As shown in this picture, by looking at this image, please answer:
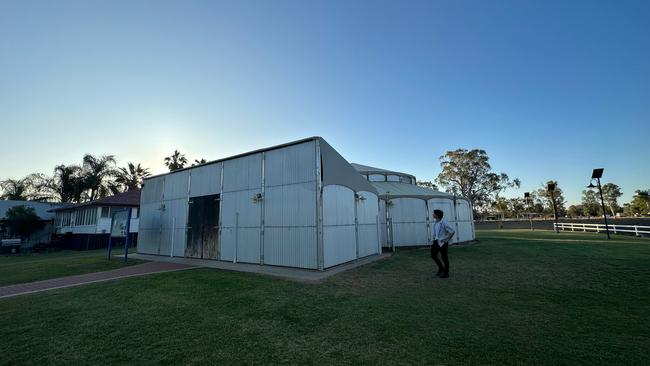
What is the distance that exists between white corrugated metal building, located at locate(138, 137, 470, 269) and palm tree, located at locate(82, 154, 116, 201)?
3004cm

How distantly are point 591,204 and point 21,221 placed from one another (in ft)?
350

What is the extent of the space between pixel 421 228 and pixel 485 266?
7422 millimetres

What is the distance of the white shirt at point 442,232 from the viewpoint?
293 inches

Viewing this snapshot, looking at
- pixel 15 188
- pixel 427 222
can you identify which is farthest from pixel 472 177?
pixel 15 188

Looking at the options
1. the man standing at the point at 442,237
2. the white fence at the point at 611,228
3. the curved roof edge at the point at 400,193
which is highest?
the curved roof edge at the point at 400,193

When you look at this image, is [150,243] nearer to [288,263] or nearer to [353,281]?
[288,263]

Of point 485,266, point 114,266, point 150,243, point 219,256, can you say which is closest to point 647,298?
point 485,266

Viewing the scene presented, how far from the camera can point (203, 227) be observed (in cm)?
1286

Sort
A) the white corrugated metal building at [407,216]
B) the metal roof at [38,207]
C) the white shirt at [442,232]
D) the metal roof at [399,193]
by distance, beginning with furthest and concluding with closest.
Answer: the metal roof at [38,207], the metal roof at [399,193], the white corrugated metal building at [407,216], the white shirt at [442,232]

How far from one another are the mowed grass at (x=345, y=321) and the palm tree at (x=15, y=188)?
46900 mm

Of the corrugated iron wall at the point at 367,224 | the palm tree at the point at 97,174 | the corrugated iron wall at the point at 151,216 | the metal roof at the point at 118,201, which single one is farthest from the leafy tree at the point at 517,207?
the palm tree at the point at 97,174

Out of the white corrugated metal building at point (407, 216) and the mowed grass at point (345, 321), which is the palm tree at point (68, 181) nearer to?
the mowed grass at point (345, 321)

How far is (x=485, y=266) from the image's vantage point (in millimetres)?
9219

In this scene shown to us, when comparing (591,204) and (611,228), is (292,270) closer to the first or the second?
(611,228)
